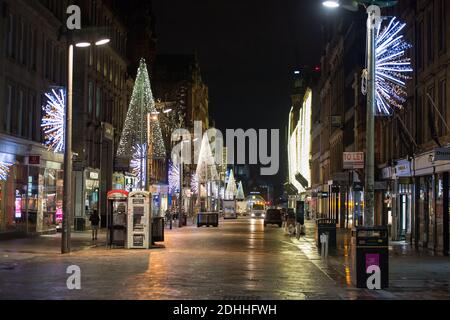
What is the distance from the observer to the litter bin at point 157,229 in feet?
106

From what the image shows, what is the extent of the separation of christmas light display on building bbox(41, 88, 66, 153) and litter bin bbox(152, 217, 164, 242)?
8788mm

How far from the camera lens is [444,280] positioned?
19.1 meters

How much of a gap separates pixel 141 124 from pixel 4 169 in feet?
54.2

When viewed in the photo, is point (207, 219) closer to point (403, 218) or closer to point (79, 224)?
point (79, 224)

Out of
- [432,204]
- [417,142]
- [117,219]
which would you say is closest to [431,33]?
[417,142]

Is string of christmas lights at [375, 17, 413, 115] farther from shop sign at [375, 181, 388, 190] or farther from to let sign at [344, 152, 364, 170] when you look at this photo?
shop sign at [375, 181, 388, 190]

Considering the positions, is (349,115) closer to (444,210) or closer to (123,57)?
(123,57)

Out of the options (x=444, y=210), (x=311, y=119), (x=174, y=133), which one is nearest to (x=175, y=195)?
(x=174, y=133)

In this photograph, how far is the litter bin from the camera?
32.4 meters

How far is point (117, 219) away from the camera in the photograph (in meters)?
32.0

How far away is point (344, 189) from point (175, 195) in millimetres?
45006

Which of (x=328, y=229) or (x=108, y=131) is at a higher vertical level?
(x=108, y=131)

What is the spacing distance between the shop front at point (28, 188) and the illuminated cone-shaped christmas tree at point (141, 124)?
749 cm

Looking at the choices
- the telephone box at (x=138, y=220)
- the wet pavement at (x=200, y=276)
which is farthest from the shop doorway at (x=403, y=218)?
the telephone box at (x=138, y=220)
